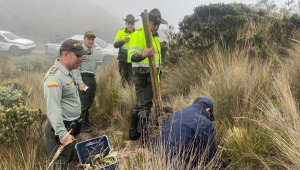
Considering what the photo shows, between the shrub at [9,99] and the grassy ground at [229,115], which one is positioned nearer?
the grassy ground at [229,115]

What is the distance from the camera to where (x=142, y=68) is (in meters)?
5.01

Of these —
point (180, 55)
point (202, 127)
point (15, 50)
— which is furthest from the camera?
point (15, 50)

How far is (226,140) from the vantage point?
362 centimetres

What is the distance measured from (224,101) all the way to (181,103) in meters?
0.86

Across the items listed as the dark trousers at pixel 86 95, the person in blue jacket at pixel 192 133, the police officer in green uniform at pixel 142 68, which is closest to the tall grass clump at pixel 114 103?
the dark trousers at pixel 86 95

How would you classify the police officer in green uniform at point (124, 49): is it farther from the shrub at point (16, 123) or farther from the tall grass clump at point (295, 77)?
the tall grass clump at point (295, 77)

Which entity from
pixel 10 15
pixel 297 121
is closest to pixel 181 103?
pixel 297 121

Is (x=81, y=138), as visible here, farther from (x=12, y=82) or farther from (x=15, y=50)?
(x=15, y=50)

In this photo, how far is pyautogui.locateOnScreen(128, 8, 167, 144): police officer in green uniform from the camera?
4.73m

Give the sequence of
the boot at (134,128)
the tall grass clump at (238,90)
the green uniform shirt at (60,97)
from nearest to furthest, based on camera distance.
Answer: the green uniform shirt at (60,97)
the tall grass clump at (238,90)
the boot at (134,128)

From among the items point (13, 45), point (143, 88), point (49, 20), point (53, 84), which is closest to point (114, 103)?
point (143, 88)

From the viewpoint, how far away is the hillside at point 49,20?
41.2 metres

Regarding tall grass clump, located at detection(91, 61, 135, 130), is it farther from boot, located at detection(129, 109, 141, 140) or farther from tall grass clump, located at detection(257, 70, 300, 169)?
tall grass clump, located at detection(257, 70, 300, 169)

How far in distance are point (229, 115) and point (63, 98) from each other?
2.34m
